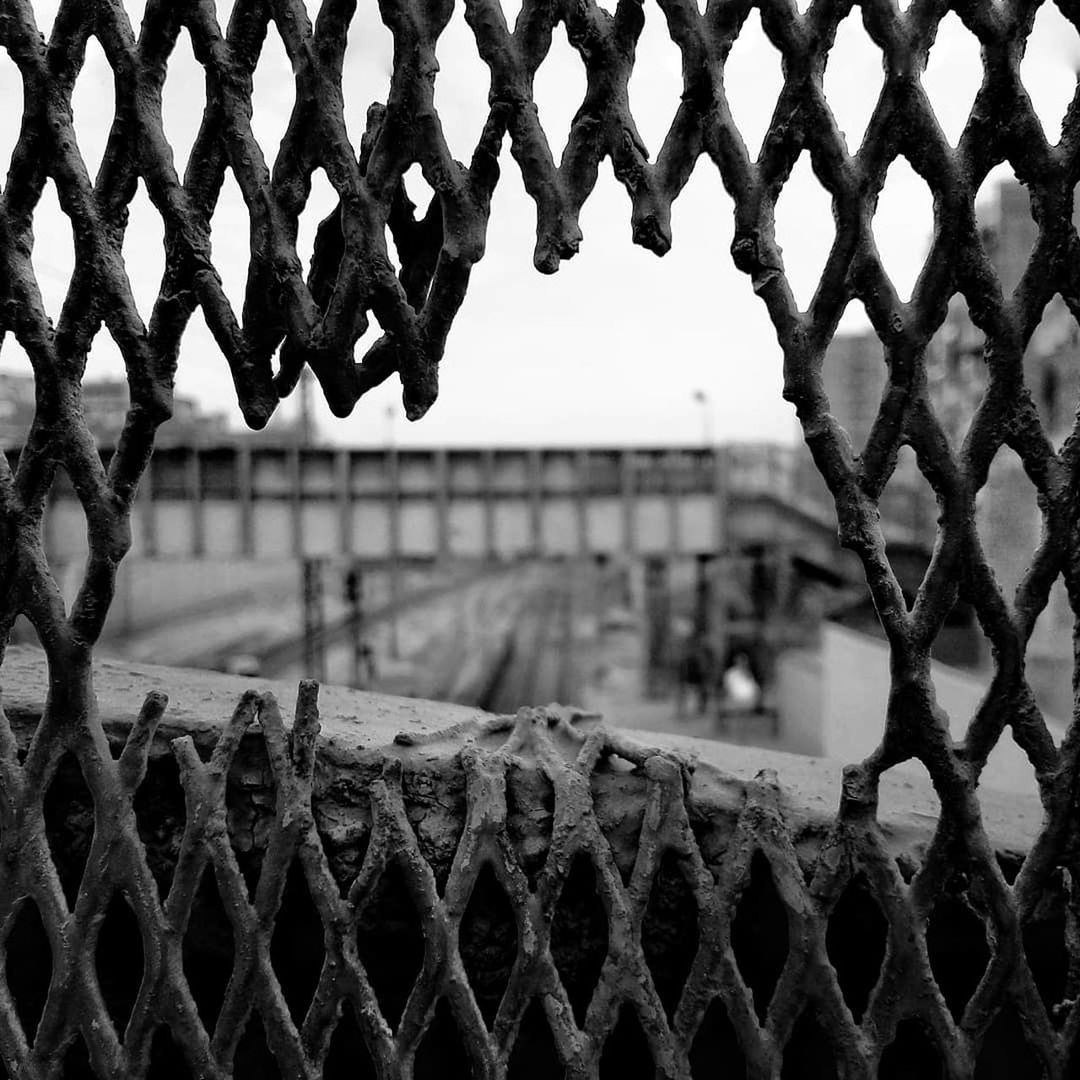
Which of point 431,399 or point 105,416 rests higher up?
point 105,416

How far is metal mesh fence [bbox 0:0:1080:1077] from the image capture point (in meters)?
1.33

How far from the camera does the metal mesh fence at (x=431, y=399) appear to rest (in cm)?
133

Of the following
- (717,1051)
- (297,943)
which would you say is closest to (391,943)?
(297,943)

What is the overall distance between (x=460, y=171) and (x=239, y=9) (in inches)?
19.1

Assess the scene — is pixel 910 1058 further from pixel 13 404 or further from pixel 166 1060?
pixel 13 404

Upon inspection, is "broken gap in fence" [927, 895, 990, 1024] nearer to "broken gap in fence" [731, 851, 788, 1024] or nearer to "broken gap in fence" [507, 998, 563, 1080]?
"broken gap in fence" [731, 851, 788, 1024]

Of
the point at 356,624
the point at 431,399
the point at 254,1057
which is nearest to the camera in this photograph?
the point at 431,399

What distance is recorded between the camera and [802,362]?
4.40 feet

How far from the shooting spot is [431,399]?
4.76 feet

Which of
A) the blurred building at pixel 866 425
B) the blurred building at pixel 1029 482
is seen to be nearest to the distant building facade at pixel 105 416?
the blurred building at pixel 1029 482

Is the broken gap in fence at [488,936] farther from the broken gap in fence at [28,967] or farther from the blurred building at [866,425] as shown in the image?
the blurred building at [866,425]

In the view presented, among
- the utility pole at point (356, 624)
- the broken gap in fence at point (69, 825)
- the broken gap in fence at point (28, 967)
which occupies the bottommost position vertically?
the utility pole at point (356, 624)

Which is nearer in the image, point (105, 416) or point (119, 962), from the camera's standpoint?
point (119, 962)

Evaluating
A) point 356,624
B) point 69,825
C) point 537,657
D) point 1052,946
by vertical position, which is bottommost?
point 537,657
